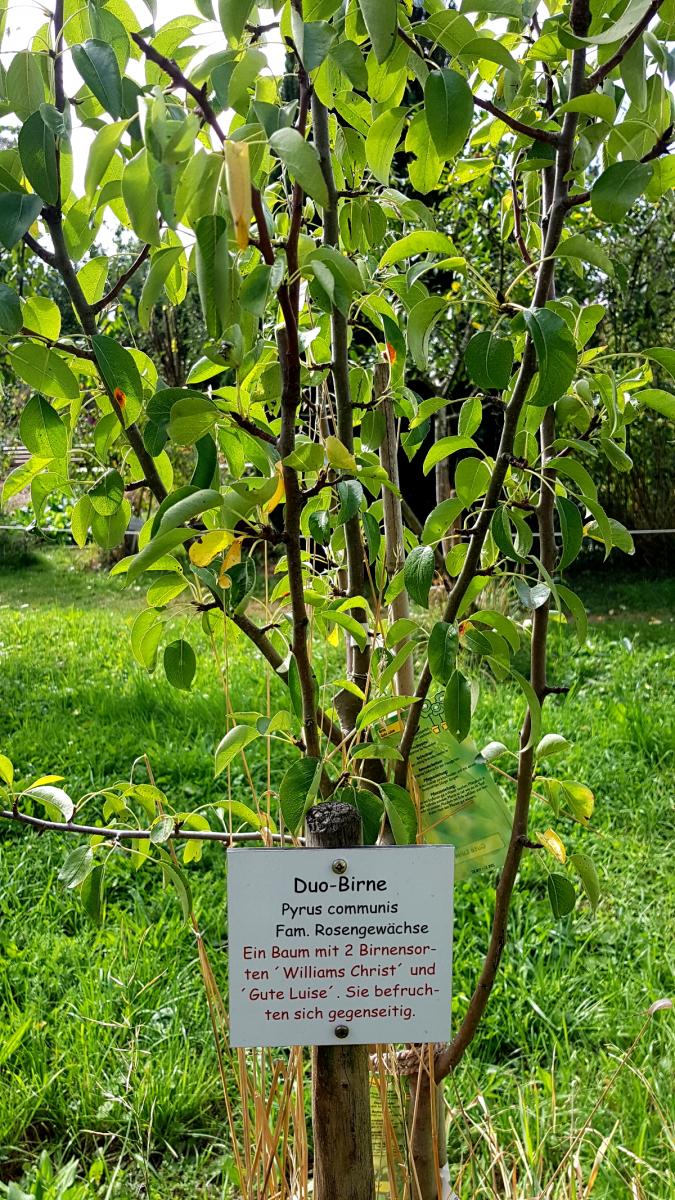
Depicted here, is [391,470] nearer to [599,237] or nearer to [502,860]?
[502,860]

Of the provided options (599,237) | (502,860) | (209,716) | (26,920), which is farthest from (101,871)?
(599,237)

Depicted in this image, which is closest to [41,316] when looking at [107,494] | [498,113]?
[107,494]

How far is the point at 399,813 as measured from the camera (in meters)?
0.86

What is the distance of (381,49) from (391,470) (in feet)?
2.13

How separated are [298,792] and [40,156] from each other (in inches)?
19.4

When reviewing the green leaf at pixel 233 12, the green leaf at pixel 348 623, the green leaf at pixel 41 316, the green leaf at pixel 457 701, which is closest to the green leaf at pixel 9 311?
the green leaf at pixel 41 316

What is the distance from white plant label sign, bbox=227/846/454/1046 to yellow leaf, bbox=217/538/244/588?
223 millimetres

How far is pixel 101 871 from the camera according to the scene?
944mm

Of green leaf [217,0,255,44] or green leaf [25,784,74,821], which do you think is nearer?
green leaf [217,0,255,44]

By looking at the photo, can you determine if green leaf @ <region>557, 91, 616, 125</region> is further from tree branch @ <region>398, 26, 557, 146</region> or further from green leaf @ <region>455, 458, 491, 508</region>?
green leaf @ <region>455, 458, 491, 508</region>

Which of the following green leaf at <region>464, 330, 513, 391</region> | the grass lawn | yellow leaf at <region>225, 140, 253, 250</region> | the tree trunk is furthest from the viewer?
the grass lawn

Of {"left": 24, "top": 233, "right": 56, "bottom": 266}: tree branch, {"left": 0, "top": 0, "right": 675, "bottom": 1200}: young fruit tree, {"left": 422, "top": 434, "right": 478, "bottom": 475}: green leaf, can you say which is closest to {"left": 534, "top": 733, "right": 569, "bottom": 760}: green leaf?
{"left": 0, "top": 0, "right": 675, "bottom": 1200}: young fruit tree

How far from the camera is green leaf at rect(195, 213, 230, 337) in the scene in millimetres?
554

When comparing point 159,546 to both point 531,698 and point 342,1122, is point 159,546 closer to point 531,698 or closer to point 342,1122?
point 531,698
